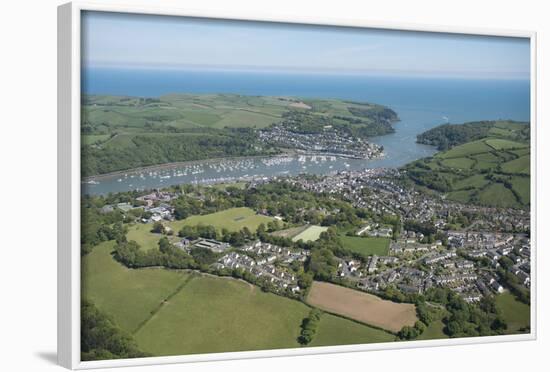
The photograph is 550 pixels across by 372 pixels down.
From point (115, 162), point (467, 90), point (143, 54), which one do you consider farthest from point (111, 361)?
point (467, 90)

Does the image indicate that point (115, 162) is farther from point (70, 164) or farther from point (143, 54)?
point (143, 54)

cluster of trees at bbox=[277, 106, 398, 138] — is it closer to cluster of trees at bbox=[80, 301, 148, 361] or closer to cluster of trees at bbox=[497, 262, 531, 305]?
cluster of trees at bbox=[497, 262, 531, 305]

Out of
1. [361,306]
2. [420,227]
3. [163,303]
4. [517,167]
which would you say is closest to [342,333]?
[361,306]

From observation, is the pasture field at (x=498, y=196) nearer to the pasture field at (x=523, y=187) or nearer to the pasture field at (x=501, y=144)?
the pasture field at (x=523, y=187)

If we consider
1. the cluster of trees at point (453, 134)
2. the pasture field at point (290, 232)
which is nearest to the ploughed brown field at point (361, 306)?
the pasture field at point (290, 232)

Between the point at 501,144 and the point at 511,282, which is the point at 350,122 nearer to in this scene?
the point at 501,144

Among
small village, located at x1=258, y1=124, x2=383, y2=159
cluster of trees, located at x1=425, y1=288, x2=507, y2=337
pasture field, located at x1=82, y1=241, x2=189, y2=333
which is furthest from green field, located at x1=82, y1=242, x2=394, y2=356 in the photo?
small village, located at x1=258, y1=124, x2=383, y2=159
